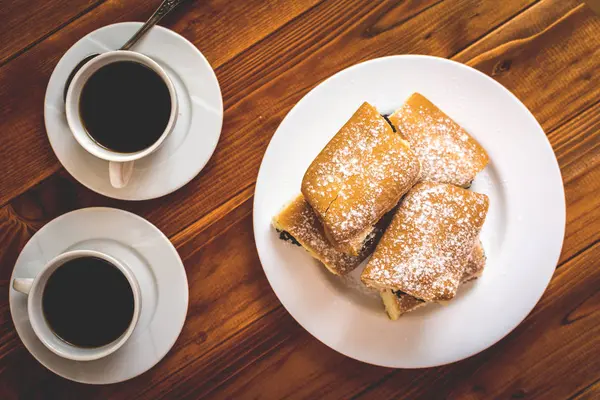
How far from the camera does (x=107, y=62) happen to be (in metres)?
1.14

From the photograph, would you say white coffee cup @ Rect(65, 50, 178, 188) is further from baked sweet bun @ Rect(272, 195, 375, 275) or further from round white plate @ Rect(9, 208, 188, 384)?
baked sweet bun @ Rect(272, 195, 375, 275)

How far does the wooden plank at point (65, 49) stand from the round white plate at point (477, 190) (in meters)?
0.28

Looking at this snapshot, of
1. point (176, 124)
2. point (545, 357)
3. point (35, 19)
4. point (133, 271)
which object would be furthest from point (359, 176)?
point (35, 19)

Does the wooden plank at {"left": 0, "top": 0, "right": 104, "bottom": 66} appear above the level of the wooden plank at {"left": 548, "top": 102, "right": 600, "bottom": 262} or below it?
above

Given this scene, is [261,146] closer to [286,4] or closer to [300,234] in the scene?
[300,234]

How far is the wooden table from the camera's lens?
130cm

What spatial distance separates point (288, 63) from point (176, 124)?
34 cm

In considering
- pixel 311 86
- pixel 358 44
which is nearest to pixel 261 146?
pixel 311 86

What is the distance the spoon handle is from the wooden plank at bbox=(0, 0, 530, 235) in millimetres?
195

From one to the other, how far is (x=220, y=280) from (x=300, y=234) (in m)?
0.29

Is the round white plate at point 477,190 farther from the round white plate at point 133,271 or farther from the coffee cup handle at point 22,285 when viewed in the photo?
the coffee cup handle at point 22,285

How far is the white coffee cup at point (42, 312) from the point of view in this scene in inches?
44.8

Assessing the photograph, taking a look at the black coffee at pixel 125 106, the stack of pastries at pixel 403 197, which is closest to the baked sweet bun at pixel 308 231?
the stack of pastries at pixel 403 197

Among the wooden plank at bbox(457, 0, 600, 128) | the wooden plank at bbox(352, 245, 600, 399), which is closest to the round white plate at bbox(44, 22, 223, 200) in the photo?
the wooden plank at bbox(457, 0, 600, 128)
